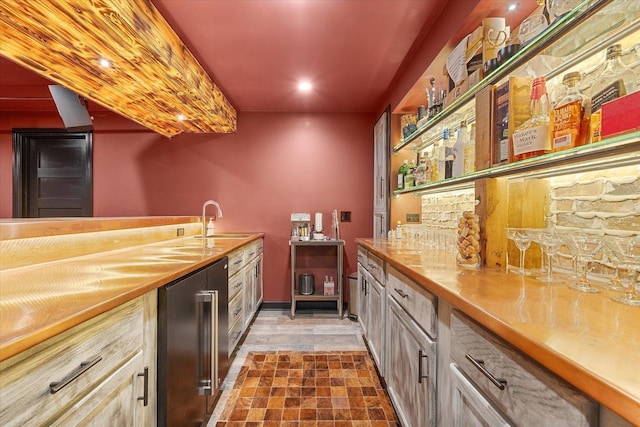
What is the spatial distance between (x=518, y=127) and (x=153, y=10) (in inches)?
87.3

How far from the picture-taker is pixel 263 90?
11.0 ft

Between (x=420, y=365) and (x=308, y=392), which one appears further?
(x=308, y=392)

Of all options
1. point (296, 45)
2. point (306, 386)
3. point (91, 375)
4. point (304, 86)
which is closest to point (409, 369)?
point (306, 386)

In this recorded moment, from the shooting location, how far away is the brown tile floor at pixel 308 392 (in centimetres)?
179

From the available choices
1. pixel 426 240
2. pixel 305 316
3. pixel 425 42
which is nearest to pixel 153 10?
pixel 425 42

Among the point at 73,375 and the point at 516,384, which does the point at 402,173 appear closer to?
the point at 516,384

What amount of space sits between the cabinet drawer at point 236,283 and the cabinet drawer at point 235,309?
1.6 inches

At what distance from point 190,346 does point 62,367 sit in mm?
750

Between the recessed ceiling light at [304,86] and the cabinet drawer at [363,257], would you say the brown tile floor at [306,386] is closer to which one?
the cabinet drawer at [363,257]

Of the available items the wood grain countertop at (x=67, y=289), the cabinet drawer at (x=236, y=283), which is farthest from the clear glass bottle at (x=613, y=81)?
the cabinet drawer at (x=236, y=283)

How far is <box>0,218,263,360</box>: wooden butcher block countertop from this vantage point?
0.68 meters

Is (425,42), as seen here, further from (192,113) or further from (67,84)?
(67,84)

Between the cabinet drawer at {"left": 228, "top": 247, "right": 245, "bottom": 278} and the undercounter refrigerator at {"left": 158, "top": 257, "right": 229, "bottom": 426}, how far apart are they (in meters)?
0.42

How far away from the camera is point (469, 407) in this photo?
891 mm
